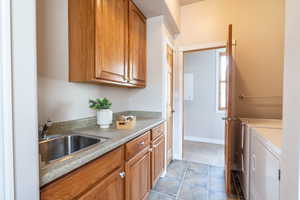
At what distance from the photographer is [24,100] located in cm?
49

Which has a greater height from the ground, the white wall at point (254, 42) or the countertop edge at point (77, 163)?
the white wall at point (254, 42)

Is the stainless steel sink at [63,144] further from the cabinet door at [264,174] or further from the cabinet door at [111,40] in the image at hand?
the cabinet door at [264,174]

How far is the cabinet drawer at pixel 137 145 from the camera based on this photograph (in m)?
1.20

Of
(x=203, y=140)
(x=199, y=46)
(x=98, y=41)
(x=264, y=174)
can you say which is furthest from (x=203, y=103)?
(x=98, y=41)

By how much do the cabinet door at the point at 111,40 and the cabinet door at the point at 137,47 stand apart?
109 millimetres

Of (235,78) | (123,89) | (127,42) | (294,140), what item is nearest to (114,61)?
(127,42)

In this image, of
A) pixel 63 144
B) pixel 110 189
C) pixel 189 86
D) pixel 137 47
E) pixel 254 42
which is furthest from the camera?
pixel 189 86

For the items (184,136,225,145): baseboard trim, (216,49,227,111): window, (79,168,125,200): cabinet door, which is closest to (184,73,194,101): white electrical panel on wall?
(216,49,227,111): window

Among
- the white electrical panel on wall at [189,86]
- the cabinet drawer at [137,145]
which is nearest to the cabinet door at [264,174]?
the cabinet drawer at [137,145]

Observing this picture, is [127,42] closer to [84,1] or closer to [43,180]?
[84,1]

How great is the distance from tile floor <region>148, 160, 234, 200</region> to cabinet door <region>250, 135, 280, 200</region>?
1.89 ft

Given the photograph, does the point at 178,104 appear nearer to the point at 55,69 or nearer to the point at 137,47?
the point at 137,47

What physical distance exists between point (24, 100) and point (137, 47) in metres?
1.63

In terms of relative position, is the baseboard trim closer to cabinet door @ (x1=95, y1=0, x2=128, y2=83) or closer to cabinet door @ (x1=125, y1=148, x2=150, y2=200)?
cabinet door @ (x1=125, y1=148, x2=150, y2=200)
